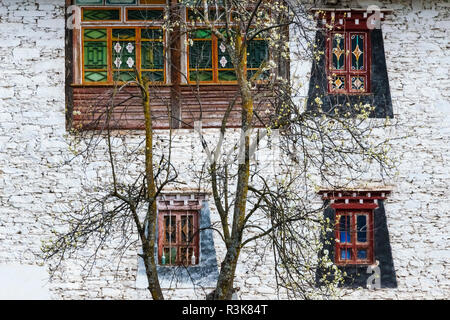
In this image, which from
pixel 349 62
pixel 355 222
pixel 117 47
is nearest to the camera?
pixel 355 222

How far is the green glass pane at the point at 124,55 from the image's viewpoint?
1305 cm

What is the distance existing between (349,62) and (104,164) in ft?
13.9

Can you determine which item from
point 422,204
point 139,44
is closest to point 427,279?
point 422,204

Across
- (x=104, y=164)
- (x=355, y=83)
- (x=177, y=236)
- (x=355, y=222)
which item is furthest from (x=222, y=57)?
(x=355, y=222)

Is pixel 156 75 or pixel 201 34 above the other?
pixel 201 34

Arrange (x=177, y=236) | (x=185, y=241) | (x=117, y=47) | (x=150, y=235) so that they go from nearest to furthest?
Answer: (x=150, y=235), (x=185, y=241), (x=177, y=236), (x=117, y=47)

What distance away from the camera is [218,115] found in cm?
1305

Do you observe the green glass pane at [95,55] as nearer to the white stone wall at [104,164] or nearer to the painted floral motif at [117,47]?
the painted floral motif at [117,47]

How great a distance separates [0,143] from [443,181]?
701cm

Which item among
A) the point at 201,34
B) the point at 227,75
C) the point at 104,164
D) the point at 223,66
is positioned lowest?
the point at 104,164

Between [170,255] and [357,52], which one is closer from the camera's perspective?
[170,255]

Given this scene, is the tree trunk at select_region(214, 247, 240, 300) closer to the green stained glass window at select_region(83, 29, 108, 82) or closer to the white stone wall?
the white stone wall

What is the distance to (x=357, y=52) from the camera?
13211mm

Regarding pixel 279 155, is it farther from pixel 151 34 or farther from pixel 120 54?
pixel 120 54
